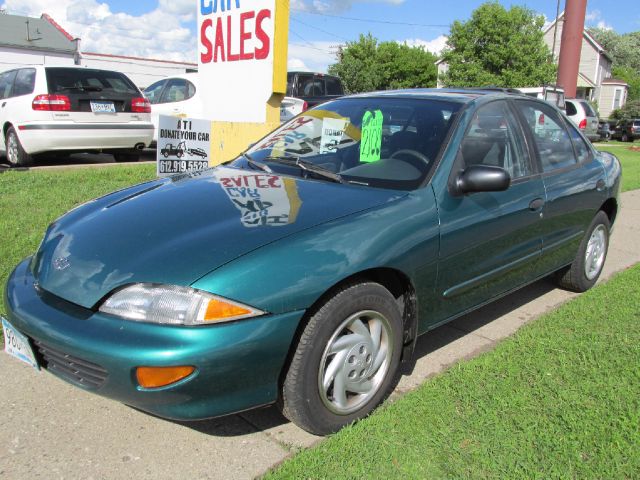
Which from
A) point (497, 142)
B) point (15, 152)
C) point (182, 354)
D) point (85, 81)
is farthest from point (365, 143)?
point (15, 152)

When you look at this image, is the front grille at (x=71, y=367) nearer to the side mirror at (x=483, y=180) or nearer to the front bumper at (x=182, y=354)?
the front bumper at (x=182, y=354)

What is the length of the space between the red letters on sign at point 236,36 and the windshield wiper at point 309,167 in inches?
94.6

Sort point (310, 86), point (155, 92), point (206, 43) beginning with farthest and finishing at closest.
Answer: point (310, 86)
point (155, 92)
point (206, 43)

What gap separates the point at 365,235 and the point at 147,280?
3.13 ft

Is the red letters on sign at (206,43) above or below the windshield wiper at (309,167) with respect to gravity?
above

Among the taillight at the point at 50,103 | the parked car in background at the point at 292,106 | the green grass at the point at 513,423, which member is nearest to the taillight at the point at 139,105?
the taillight at the point at 50,103

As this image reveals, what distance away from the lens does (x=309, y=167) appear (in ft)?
10.8

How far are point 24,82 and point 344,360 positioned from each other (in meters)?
7.72

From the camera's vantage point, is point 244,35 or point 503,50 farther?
point 503,50

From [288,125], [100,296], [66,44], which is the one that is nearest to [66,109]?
[288,125]

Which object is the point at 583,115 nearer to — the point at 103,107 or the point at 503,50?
the point at 103,107

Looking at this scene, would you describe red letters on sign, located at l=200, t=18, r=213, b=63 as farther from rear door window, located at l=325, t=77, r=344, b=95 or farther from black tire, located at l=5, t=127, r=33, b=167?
rear door window, located at l=325, t=77, r=344, b=95

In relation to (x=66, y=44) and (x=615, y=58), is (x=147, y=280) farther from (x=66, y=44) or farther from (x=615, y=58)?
(x=615, y=58)

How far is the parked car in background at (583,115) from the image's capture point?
1908 centimetres
